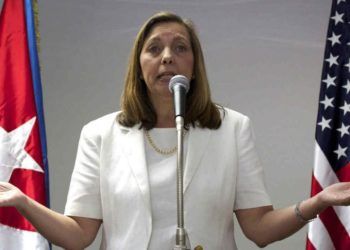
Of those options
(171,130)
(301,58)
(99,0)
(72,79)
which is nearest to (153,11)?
(99,0)

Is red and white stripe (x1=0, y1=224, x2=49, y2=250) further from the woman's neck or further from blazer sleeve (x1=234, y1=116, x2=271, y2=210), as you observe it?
blazer sleeve (x1=234, y1=116, x2=271, y2=210)

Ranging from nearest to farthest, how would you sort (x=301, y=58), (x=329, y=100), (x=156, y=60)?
1. (x=156, y=60)
2. (x=329, y=100)
3. (x=301, y=58)

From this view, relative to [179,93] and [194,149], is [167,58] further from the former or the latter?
[179,93]

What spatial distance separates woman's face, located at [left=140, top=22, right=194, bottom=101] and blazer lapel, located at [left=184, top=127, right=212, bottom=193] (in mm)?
154

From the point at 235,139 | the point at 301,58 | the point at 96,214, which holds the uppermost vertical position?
the point at 301,58

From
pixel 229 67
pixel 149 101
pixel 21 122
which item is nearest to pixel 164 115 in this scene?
pixel 149 101

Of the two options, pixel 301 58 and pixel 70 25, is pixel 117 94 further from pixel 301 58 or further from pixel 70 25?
pixel 301 58

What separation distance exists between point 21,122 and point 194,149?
0.94m

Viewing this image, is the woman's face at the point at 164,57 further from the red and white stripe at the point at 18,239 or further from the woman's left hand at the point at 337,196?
the red and white stripe at the point at 18,239

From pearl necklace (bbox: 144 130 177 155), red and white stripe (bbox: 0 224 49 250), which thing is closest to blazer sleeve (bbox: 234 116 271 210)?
pearl necklace (bbox: 144 130 177 155)

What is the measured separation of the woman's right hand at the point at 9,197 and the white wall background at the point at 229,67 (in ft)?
5.54

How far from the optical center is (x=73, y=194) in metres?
1.94

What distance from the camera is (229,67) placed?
137 inches

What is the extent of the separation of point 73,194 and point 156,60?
52 centimetres
